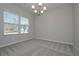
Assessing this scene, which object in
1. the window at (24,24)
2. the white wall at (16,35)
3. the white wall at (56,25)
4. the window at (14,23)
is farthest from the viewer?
the window at (24,24)

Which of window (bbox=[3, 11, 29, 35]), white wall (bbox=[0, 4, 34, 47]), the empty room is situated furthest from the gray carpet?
window (bbox=[3, 11, 29, 35])

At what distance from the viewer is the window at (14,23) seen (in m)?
3.31

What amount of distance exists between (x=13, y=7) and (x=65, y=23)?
3.30 metres

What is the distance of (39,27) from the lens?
448cm

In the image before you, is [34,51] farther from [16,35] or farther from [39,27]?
[39,27]

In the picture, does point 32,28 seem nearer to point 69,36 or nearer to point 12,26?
point 12,26

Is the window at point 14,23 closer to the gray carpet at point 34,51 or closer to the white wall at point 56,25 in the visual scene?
the white wall at point 56,25

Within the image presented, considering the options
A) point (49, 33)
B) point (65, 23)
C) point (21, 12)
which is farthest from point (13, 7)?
point (65, 23)

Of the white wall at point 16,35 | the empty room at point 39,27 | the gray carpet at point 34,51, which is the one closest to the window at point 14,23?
the empty room at point 39,27

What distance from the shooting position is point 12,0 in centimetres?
103

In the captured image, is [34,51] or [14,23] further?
[14,23]

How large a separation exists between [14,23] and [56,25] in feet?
8.95

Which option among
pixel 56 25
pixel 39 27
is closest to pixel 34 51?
pixel 39 27

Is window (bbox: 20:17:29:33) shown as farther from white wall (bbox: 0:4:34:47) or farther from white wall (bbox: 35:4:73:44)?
white wall (bbox: 35:4:73:44)
